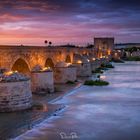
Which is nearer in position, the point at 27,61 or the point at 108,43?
the point at 27,61

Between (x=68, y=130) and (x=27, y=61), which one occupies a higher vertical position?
(x=27, y=61)

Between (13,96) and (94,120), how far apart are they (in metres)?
3.86

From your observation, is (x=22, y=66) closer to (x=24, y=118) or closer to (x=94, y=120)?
(x=24, y=118)

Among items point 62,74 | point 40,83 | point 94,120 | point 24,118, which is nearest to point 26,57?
point 40,83

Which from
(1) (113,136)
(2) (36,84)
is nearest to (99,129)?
(1) (113,136)

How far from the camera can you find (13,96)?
15.9m

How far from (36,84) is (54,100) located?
3674 mm

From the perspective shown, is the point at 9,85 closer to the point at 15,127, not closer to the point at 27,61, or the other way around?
the point at 15,127

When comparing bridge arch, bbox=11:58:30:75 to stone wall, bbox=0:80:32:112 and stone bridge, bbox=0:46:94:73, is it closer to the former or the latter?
stone bridge, bbox=0:46:94:73

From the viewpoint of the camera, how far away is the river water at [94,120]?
1189cm

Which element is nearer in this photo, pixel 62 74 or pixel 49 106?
pixel 49 106

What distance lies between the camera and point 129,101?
1864 cm

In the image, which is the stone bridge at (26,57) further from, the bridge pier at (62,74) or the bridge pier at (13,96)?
the bridge pier at (13,96)

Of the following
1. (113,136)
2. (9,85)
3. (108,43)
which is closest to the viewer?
(113,136)
